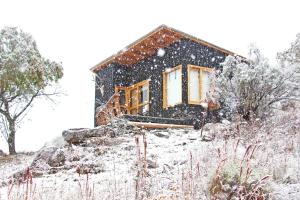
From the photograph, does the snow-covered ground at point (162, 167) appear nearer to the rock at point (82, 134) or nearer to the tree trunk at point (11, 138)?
the rock at point (82, 134)

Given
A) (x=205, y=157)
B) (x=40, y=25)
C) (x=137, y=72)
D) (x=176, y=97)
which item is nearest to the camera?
(x=205, y=157)

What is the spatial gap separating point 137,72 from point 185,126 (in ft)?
15.2

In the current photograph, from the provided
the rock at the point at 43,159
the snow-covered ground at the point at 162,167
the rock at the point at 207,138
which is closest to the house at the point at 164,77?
the snow-covered ground at the point at 162,167

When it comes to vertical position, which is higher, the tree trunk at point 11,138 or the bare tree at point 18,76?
the bare tree at point 18,76

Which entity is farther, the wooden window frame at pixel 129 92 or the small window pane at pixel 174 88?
the wooden window frame at pixel 129 92

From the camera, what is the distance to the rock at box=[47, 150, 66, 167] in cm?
778

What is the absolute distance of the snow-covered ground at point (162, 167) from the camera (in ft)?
12.0

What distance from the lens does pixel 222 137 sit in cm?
779

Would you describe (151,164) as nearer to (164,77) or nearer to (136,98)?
(164,77)

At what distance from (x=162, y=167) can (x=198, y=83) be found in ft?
28.8

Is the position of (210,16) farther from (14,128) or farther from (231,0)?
(14,128)

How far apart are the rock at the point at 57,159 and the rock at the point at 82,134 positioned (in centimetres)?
193

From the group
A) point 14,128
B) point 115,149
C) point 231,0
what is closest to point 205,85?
point 115,149

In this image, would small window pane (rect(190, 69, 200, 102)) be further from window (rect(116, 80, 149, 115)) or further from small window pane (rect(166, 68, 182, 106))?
window (rect(116, 80, 149, 115))
